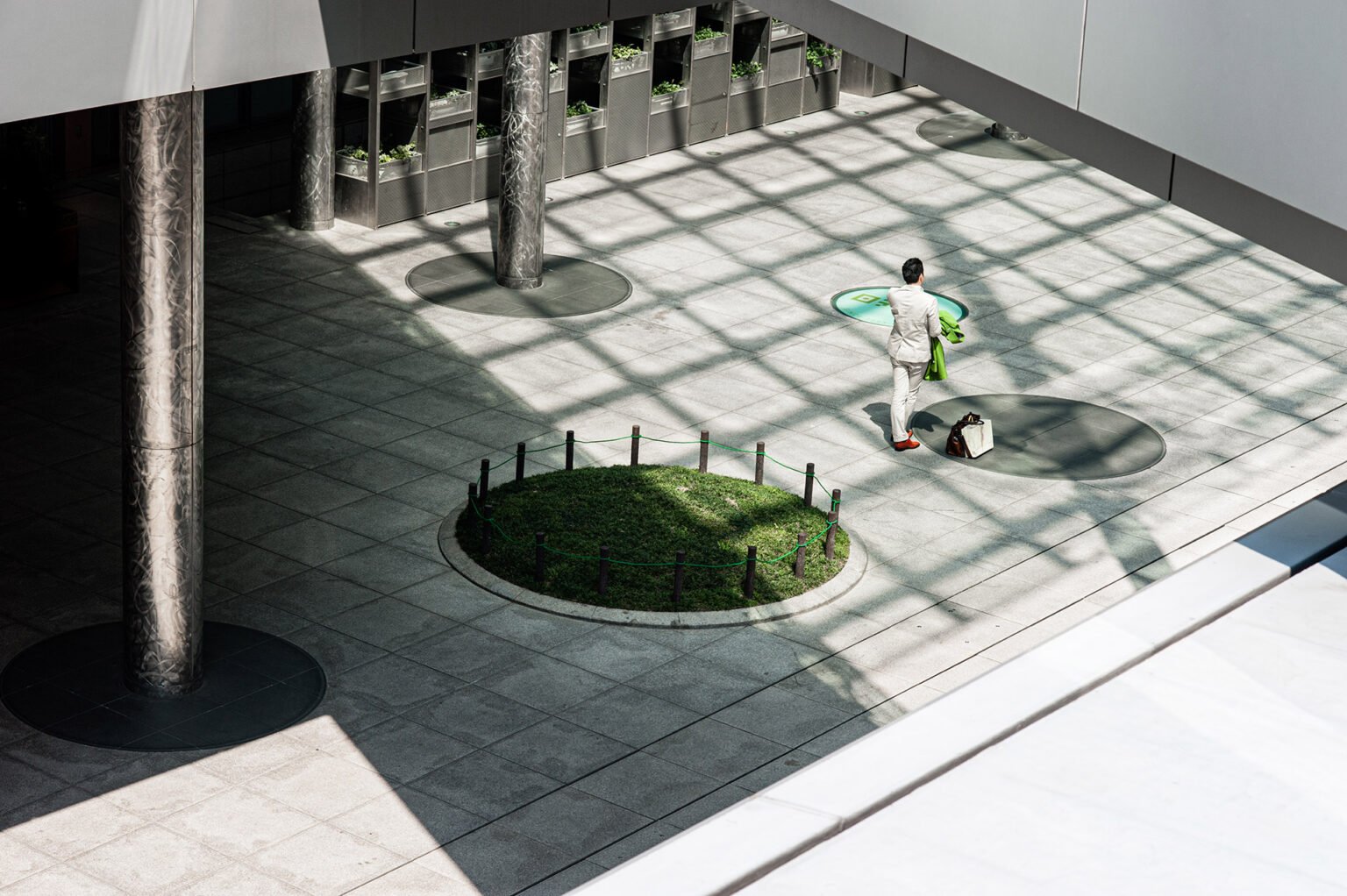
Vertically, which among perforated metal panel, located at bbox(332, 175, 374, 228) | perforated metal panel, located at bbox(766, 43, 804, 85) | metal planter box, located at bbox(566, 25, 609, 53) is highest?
metal planter box, located at bbox(566, 25, 609, 53)

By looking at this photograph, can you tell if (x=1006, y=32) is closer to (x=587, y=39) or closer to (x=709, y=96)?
(x=587, y=39)

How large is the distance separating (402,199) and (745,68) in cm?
736

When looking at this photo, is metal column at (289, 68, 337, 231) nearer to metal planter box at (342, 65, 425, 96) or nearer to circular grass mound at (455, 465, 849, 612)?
metal planter box at (342, 65, 425, 96)

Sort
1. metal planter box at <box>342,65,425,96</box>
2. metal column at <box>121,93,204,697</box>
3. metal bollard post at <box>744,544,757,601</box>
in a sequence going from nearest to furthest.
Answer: metal column at <box>121,93,204,697</box>, metal bollard post at <box>744,544,757,601</box>, metal planter box at <box>342,65,425,96</box>

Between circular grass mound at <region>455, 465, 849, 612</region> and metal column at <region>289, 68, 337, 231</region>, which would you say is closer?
circular grass mound at <region>455, 465, 849, 612</region>

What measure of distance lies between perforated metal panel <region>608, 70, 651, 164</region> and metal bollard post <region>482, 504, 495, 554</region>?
11947 millimetres

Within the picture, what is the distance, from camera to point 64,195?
74.4 ft

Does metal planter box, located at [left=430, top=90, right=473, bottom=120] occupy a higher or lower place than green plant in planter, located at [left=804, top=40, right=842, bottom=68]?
higher

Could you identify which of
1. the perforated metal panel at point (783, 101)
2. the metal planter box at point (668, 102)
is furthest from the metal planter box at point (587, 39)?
the perforated metal panel at point (783, 101)

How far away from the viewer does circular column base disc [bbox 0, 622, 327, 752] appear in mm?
11633

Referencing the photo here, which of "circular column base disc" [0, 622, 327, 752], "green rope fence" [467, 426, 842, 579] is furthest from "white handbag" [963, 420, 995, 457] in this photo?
"circular column base disc" [0, 622, 327, 752]

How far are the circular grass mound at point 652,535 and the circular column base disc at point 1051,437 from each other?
7.02 ft

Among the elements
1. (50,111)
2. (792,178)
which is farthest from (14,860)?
(792,178)

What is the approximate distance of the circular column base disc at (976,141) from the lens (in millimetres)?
28312
